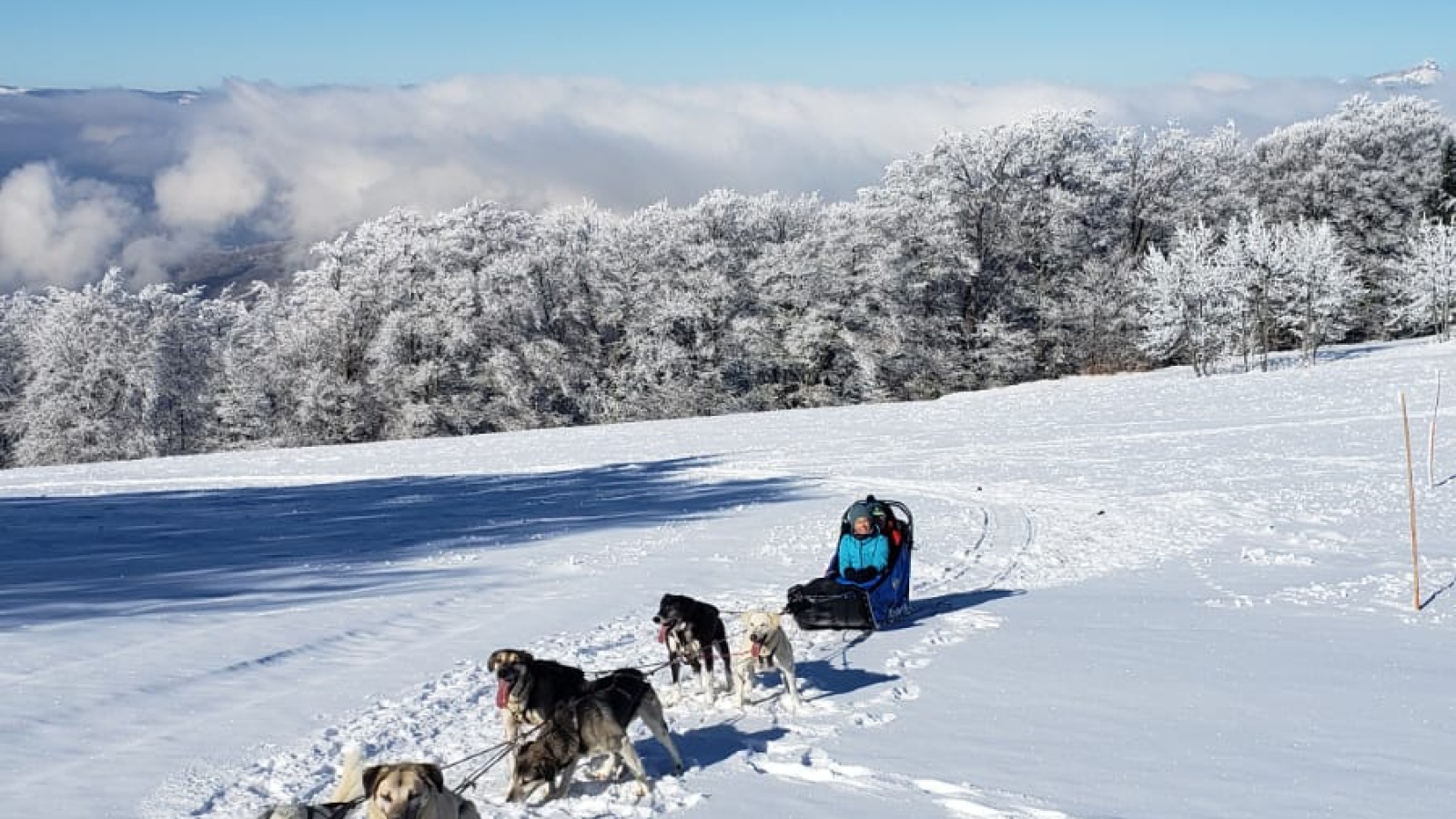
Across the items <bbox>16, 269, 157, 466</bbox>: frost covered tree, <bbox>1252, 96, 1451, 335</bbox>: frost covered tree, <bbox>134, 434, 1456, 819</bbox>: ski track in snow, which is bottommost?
<bbox>134, 434, 1456, 819</bbox>: ski track in snow

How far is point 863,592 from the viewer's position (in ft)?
30.1

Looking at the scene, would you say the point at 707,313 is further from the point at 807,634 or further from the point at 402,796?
the point at 402,796

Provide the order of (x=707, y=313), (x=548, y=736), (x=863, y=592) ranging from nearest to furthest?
(x=548, y=736)
(x=863, y=592)
(x=707, y=313)

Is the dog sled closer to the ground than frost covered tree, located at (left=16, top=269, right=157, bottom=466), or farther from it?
closer to the ground

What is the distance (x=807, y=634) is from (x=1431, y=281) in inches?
2032

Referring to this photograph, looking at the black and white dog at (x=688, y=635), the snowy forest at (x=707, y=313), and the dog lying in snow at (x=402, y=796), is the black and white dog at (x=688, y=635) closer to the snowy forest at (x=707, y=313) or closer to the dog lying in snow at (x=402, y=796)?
the dog lying in snow at (x=402, y=796)

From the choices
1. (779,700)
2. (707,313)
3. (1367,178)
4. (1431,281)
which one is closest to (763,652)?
(779,700)

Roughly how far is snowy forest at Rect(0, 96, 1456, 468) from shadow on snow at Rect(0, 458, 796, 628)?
76.4ft

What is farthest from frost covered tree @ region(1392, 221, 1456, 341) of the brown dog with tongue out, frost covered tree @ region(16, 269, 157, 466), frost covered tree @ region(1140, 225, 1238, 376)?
frost covered tree @ region(16, 269, 157, 466)

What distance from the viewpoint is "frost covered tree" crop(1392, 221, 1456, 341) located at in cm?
4806

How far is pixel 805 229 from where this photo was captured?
52.6 metres

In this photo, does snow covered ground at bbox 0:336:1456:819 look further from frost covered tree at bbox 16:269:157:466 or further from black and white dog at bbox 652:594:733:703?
frost covered tree at bbox 16:269:157:466

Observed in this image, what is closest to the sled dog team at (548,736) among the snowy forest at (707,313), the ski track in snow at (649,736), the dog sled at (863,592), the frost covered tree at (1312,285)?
the ski track in snow at (649,736)

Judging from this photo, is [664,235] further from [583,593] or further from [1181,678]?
[1181,678]
